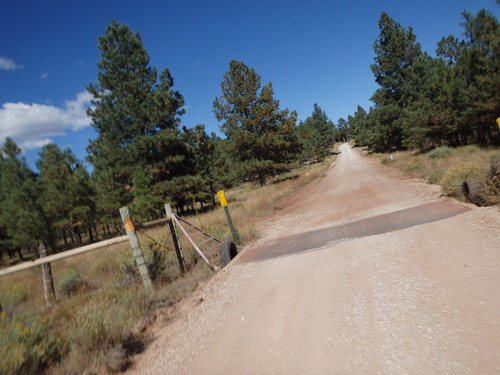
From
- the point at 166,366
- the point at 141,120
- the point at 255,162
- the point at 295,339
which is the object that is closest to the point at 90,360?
the point at 166,366

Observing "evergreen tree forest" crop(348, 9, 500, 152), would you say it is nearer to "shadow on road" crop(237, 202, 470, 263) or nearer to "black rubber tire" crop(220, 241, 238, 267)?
"shadow on road" crop(237, 202, 470, 263)

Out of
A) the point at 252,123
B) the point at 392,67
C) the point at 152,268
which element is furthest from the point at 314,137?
the point at 152,268

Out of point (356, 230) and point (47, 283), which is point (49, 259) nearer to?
point (47, 283)

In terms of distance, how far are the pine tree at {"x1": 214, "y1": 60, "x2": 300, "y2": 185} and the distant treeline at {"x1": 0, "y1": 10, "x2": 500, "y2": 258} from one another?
0.35 feet

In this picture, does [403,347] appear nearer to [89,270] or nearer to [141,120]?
[89,270]

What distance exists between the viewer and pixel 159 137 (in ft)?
62.9

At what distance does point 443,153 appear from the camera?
18.0 m

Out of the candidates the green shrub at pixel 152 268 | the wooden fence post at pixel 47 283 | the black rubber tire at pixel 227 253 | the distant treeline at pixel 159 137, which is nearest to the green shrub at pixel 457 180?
the black rubber tire at pixel 227 253

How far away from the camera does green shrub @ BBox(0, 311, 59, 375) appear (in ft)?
10.4

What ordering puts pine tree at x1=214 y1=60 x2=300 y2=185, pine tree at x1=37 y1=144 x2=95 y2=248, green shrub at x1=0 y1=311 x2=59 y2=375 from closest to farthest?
green shrub at x1=0 y1=311 x2=59 y2=375, pine tree at x1=37 y1=144 x2=95 y2=248, pine tree at x1=214 y1=60 x2=300 y2=185

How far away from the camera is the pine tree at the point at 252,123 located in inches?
1038

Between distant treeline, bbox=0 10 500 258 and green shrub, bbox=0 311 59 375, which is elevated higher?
distant treeline, bbox=0 10 500 258

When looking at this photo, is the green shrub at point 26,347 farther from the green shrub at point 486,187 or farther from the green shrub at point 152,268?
the green shrub at point 486,187

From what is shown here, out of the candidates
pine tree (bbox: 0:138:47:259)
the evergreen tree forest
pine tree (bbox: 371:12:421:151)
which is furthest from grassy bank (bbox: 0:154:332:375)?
pine tree (bbox: 371:12:421:151)
